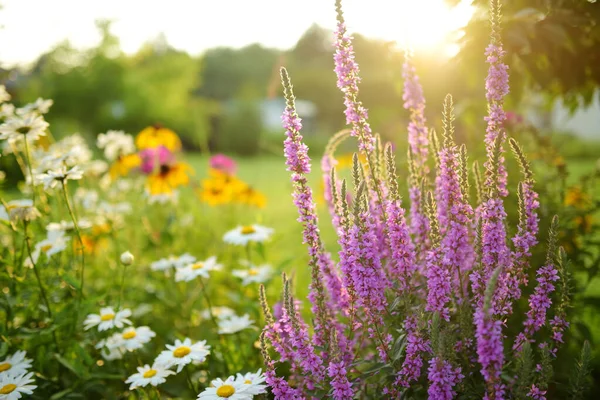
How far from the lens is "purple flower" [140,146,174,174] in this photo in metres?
4.14

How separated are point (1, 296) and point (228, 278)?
1991 millimetres

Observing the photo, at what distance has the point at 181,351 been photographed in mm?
2082

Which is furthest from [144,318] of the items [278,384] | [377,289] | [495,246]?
[495,246]

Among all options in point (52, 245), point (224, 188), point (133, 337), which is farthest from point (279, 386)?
point (224, 188)

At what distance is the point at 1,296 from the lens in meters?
Result: 2.26

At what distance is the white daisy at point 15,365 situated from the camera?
1998mm

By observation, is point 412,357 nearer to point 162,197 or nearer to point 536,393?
point 536,393

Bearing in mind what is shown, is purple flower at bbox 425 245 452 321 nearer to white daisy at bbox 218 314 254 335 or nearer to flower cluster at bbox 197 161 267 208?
white daisy at bbox 218 314 254 335

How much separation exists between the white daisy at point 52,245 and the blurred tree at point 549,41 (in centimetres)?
227

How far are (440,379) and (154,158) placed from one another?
3452mm

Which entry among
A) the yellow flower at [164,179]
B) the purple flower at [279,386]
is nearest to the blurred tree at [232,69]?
the yellow flower at [164,179]

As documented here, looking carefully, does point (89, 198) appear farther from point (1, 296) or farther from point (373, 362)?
point (373, 362)

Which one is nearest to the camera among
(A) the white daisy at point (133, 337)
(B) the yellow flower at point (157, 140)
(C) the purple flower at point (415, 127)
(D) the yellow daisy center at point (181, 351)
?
(C) the purple flower at point (415, 127)

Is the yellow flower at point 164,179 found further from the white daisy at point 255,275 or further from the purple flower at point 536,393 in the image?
the purple flower at point 536,393
